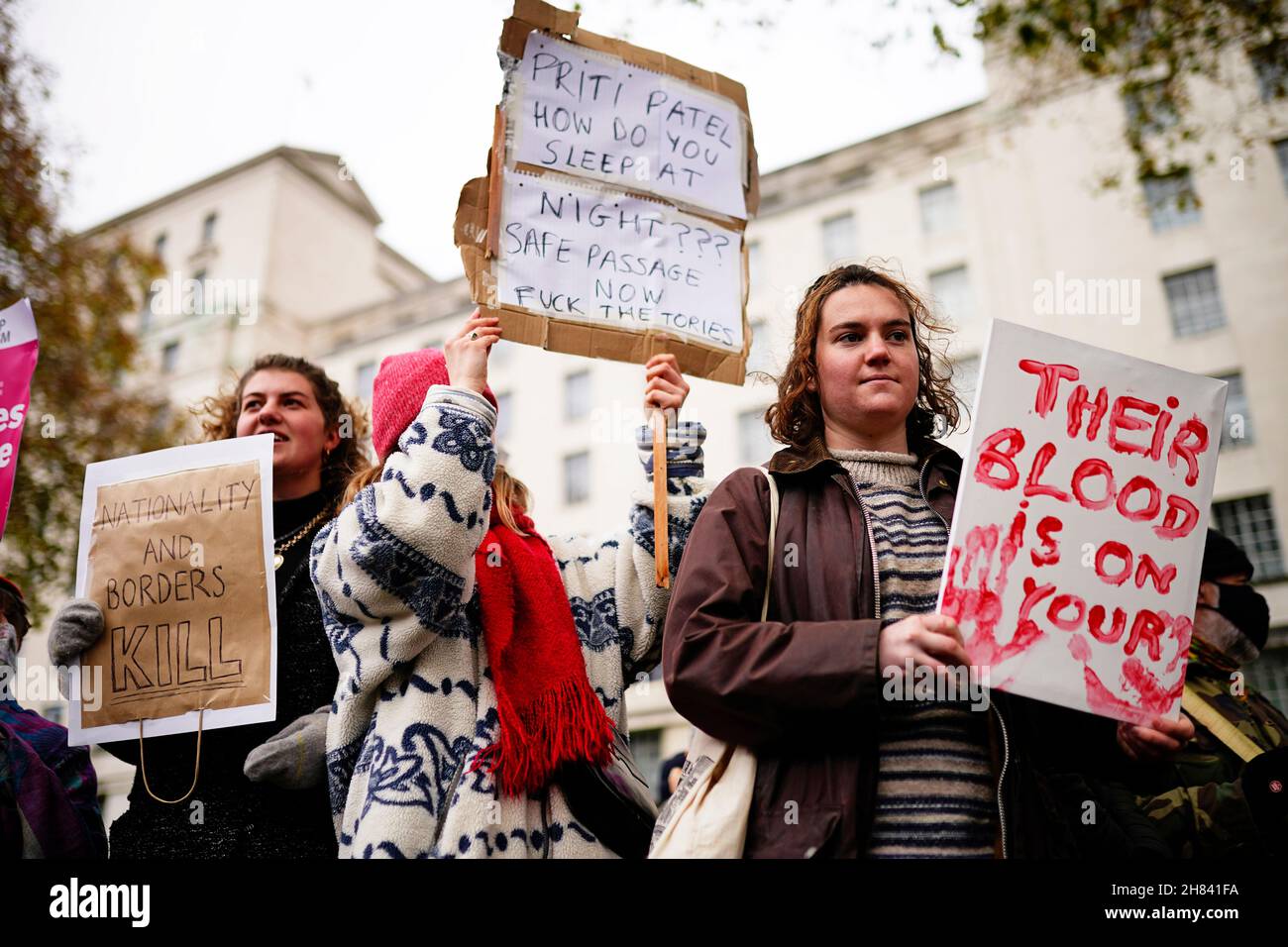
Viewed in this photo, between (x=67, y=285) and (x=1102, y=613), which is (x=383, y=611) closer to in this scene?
(x=1102, y=613)

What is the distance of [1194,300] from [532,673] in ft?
73.2

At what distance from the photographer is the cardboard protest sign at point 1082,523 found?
6.81ft

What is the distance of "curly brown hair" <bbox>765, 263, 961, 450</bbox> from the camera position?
2652 mm

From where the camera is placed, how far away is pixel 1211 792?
9.31 feet

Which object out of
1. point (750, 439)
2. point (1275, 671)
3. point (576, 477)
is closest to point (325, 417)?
point (1275, 671)

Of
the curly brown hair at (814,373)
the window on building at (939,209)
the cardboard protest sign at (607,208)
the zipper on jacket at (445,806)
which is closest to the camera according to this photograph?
the zipper on jacket at (445,806)

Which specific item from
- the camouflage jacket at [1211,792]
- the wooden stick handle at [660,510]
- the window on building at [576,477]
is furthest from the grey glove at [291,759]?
the window on building at [576,477]

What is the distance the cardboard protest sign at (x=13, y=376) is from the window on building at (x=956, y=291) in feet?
71.6

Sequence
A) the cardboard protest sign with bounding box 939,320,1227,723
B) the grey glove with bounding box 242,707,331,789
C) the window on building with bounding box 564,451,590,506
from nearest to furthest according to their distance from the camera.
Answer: the cardboard protest sign with bounding box 939,320,1227,723 < the grey glove with bounding box 242,707,331,789 < the window on building with bounding box 564,451,590,506

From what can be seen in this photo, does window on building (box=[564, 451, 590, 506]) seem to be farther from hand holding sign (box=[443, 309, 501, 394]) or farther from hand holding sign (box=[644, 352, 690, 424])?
hand holding sign (box=[443, 309, 501, 394])

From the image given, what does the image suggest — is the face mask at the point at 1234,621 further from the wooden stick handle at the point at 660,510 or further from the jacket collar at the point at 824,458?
the wooden stick handle at the point at 660,510

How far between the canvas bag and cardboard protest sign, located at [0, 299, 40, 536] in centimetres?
221

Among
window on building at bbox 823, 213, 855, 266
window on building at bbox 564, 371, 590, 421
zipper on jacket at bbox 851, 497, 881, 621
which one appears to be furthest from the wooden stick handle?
window on building at bbox 564, 371, 590, 421
